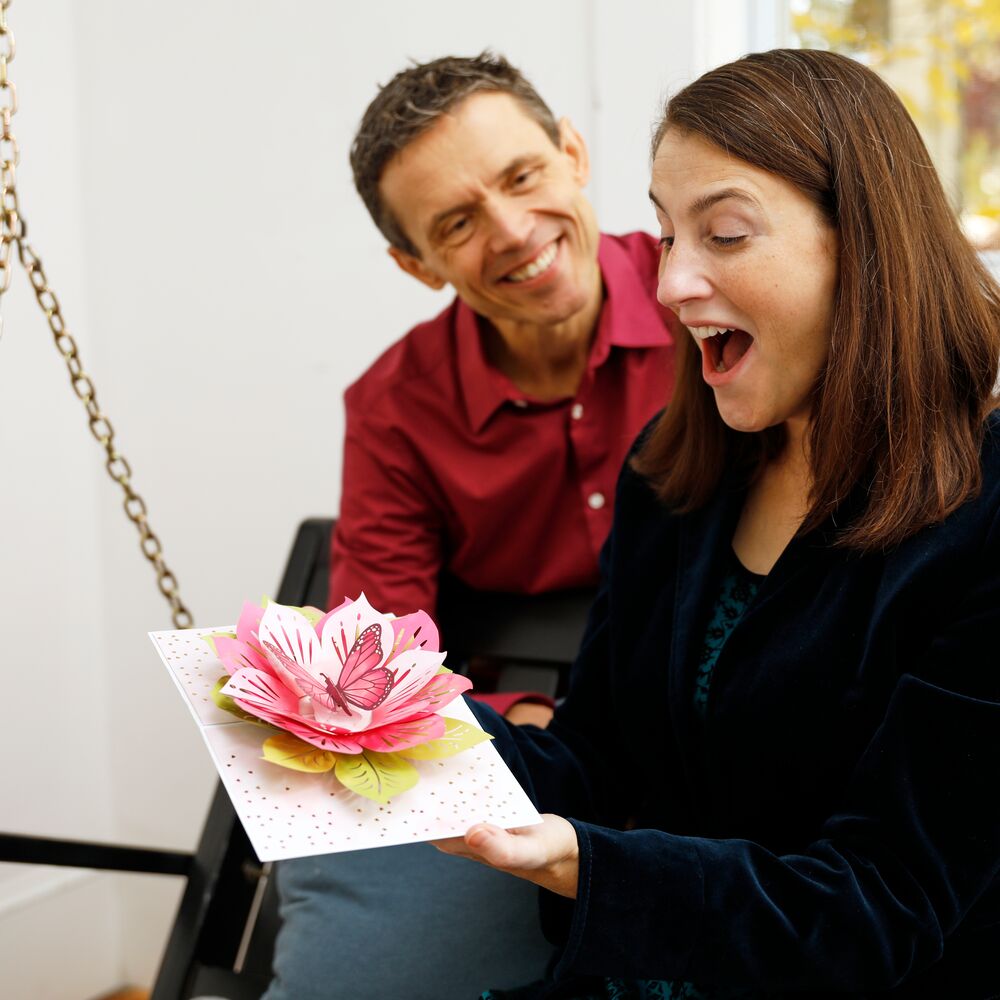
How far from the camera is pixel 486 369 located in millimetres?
1746

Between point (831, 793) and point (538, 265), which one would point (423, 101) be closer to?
point (538, 265)

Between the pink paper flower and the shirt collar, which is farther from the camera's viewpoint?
the shirt collar

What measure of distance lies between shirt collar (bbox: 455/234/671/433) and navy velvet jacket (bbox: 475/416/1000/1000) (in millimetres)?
527

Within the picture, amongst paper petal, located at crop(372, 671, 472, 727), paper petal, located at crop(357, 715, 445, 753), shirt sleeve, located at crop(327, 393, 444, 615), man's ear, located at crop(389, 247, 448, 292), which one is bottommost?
shirt sleeve, located at crop(327, 393, 444, 615)

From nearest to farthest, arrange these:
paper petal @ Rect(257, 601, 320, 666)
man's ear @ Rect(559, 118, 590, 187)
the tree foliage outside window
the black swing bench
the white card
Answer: the white card → paper petal @ Rect(257, 601, 320, 666) → the black swing bench → man's ear @ Rect(559, 118, 590, 187) → the tree foliage outside window

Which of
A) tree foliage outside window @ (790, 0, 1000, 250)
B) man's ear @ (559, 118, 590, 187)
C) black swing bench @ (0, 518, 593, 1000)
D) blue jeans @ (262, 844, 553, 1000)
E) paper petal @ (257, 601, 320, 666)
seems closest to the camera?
paper petal @ (257, 601, 320, 666)

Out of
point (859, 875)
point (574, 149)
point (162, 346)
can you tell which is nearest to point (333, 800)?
point (859, 875)

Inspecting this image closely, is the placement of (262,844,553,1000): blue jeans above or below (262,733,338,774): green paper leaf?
below

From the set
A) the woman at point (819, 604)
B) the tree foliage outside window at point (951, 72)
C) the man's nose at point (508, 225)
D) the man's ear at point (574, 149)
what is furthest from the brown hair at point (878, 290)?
the tree foliage outside window at point (951, 72)

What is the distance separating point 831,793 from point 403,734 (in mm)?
392

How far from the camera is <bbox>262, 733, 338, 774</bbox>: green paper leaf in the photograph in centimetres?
87

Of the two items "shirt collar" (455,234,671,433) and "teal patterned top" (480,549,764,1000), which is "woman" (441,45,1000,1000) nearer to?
"teal patterned top" (480,549,764,1000)

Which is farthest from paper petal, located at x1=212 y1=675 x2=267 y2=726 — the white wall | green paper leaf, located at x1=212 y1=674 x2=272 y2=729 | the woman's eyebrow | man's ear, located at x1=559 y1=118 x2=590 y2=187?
the white wall

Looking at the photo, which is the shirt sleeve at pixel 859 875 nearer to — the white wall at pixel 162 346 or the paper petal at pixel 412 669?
the paper petal at pixel 412 669
